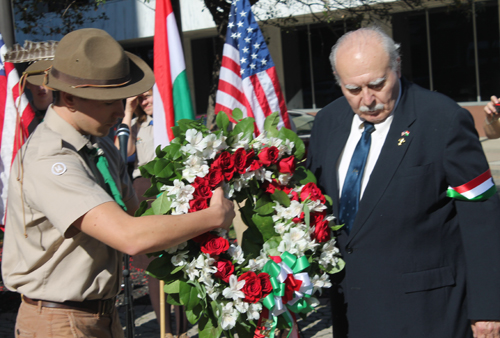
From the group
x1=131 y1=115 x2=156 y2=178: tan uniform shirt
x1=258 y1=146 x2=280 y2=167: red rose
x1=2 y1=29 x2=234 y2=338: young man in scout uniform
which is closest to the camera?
x1=2 y1=29 x2=234 y2=338: young man in scout uniform

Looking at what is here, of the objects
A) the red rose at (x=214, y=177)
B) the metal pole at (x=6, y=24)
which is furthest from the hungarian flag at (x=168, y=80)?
the red rose at (x=214, y=177)

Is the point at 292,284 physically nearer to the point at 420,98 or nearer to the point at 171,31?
the point at 420,98

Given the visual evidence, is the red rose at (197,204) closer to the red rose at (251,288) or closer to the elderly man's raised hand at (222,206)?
the elderly man's raised hand at (222,206)

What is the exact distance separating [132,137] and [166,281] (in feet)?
10.6

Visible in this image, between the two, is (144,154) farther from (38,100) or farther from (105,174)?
(105,174)

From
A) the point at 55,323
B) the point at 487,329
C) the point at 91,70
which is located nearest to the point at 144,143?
the point at 91,70

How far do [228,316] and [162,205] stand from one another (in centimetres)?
52

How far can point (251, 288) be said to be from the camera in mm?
2074

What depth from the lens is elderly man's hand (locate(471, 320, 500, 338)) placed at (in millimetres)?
2234

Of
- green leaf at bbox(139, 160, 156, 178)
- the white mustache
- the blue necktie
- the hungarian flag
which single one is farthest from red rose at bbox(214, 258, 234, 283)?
the hungarian flag

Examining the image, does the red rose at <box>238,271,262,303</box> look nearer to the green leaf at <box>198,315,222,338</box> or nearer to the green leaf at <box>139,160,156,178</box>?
the green leaf at <box>198,315,222,338</box>

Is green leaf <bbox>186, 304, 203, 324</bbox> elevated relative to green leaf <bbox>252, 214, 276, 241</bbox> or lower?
lower

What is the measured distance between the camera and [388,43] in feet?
7.66

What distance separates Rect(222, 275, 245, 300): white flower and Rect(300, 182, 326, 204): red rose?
19.6 inches
